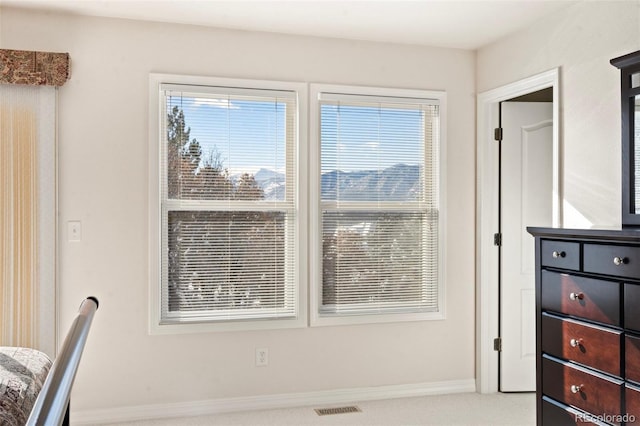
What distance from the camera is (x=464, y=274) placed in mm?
4328

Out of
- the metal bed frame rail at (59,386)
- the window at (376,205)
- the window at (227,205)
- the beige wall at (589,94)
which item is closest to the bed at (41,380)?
the metal bed frame rail at (59,386)

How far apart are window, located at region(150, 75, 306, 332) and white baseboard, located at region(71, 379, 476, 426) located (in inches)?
19.6

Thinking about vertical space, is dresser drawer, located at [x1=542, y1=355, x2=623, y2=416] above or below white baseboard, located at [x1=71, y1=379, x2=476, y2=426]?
above

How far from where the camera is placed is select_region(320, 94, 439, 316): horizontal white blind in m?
4.07

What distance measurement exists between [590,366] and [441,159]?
199 centimetres

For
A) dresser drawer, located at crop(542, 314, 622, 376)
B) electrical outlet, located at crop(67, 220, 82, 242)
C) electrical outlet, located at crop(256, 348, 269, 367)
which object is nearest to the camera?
dresser drawer, located at crop(542, 314, 622, 376)

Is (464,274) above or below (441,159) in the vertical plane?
below

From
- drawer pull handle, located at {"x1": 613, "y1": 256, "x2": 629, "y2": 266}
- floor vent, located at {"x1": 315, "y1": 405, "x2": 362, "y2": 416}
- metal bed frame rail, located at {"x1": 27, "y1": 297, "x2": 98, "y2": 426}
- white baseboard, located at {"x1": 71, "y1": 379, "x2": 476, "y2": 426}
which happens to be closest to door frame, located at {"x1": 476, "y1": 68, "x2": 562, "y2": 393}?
white baseboard, located at {"x1": 71, "y1": 379, "x2": 476, "y2": 426}

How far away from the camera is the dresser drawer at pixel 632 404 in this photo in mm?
2344

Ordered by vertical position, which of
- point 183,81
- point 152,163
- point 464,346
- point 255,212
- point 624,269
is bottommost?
point 464,346

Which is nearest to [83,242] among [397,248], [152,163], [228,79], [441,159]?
[152,163]

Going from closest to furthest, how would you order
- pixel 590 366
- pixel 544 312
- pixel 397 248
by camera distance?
1. pixel 590 366
2. pixel 544 312
3. pixel 397 248

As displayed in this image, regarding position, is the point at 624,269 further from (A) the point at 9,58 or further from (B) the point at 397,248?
(A) the point at 9,58

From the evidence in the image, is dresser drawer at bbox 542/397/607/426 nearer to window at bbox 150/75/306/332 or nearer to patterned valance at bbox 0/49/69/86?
window at bbox 150/75/306/332
